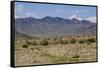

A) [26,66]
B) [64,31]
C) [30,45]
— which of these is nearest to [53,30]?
[64,31]

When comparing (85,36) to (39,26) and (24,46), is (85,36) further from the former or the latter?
(24,46)

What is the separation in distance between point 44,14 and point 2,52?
68cm

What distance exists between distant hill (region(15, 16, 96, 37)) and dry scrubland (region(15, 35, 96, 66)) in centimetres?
7

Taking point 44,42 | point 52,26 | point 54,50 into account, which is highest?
point 52,26

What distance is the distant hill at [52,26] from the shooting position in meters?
2.56

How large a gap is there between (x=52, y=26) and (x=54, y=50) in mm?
298

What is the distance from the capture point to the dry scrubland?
8.38 ft

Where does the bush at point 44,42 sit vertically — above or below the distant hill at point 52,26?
below

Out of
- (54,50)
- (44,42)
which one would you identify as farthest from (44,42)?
(54,50)

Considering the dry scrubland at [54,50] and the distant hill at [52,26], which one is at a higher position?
the distant hill at [52,26]

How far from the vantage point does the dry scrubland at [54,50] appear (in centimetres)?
255

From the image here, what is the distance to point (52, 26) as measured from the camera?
2688 mm

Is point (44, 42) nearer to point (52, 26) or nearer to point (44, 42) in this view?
point (44, 42)

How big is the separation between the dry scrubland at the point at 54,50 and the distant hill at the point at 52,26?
7cm
